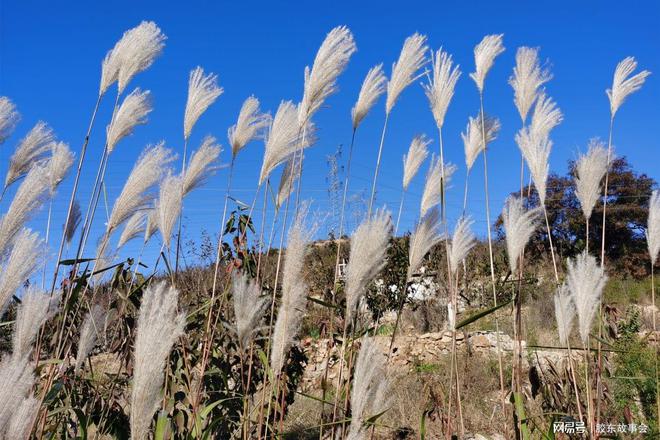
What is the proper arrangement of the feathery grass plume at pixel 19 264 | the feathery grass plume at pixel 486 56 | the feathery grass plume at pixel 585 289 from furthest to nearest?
the feathery grass plume at pixel 486 56, the feathery grass plume at pixel 585 289, the feathery grass plume at pixel 19 264

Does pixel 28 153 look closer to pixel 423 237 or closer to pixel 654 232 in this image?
pixel 423 237

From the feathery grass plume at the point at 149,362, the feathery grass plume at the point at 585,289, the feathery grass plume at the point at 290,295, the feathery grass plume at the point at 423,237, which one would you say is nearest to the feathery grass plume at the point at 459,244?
the feathery grass plume at the point at 423,237

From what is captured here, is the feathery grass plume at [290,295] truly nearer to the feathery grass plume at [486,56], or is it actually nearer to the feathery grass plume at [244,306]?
the feathery grass plume at [244,306]

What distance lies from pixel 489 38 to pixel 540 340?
6.17 meters

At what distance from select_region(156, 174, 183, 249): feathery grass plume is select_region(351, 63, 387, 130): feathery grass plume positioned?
912mm

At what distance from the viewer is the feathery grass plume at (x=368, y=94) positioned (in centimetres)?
240

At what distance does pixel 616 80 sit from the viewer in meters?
2.86

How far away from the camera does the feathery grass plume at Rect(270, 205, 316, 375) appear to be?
5.76 ft

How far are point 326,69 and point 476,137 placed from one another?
2.85ft

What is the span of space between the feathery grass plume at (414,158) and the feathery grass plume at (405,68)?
28cm

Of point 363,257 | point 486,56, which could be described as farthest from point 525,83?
point 363,257

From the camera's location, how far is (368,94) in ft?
7.91

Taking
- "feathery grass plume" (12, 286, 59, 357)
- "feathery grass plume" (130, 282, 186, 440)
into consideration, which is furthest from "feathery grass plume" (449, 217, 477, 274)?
"feathery grass plume" (12, 286, 59, 357)

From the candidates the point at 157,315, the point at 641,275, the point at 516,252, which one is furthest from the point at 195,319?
the point at 641,275
